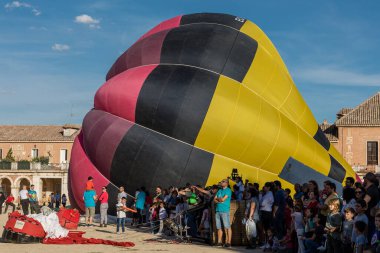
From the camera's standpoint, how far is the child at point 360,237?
7.97 metres

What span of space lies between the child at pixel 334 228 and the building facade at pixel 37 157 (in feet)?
160

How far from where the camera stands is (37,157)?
203ft

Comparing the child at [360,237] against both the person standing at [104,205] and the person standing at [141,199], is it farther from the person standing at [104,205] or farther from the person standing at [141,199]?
the person standing at [104,205]

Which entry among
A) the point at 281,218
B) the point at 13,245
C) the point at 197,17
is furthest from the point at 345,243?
the point at 197,17

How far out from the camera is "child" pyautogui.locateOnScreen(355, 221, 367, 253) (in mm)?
7969

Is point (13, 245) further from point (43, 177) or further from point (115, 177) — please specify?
point (43, 177)

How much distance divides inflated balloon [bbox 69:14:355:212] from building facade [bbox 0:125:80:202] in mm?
40045

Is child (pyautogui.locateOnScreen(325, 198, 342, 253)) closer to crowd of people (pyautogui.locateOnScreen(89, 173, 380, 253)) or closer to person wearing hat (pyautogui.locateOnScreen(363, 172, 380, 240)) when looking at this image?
crowd of people (pyautogui.locateOnScreen(89, 173, 380, 253))

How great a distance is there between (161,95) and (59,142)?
48872 millimetres

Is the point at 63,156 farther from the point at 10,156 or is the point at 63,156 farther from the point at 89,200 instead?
the point at 89,200

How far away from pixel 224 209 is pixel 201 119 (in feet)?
11.8

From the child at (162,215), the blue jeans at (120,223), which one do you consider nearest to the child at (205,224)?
the child at (162,215)

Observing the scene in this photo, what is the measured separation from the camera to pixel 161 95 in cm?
1554

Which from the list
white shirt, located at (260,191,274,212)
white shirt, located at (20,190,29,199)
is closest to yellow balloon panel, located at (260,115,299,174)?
white shirt, located at (260,191,274,212)
